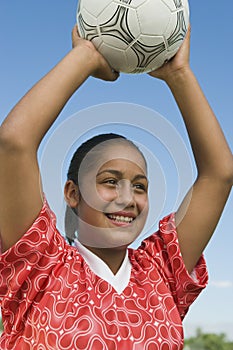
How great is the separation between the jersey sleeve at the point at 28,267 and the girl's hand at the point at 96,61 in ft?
Result: 1.85

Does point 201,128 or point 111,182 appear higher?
point 201,128

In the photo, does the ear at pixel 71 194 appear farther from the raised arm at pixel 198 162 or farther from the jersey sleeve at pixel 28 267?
the raised arm at pixel 198 162

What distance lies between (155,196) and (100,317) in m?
0.51

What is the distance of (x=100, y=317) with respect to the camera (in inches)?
96.0

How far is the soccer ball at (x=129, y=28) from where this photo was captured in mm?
2582

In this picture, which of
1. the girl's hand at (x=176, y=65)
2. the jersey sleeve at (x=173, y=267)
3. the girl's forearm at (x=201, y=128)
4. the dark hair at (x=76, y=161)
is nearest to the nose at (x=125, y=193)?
the dark hair at (x=76, y=161)

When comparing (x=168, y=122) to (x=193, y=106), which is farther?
(x=193, y=106)

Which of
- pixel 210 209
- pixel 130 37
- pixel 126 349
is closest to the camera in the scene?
pixel 126 349

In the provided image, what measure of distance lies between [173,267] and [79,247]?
42 centimetres

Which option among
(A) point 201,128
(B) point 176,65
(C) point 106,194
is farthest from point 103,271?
(B) point 176,65

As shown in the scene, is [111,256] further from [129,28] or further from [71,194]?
[129,28]

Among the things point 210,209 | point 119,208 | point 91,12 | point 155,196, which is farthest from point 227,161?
point 91,12

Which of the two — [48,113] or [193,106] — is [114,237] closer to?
[48,113]

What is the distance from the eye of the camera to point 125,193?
97.3 inches
